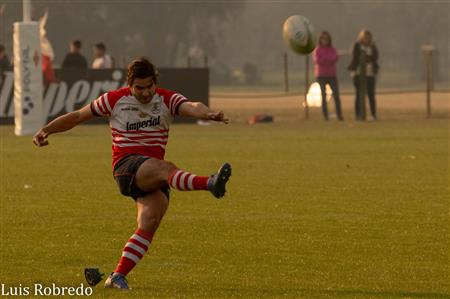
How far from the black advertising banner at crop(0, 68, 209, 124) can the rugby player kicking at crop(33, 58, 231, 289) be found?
2377cm

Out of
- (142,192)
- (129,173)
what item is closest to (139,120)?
(129,173)

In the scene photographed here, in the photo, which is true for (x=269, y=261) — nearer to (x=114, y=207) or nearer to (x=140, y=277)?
(x=140, y=277)

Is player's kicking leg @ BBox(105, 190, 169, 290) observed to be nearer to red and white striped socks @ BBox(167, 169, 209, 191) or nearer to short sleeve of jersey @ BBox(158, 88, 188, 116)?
red and white striped socks @ BBox(167, 169, 209, 191)

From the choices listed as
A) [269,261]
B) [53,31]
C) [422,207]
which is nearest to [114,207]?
[422,207]

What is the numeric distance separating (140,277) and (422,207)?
595 centimetres

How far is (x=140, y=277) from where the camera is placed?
36.5ft

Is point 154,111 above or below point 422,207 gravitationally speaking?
above

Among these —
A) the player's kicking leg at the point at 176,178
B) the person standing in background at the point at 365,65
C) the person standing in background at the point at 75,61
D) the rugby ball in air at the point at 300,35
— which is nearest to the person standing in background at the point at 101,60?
the person standing in background at the point at 75,61

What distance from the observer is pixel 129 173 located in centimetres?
1043

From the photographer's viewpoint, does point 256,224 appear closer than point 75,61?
Yes

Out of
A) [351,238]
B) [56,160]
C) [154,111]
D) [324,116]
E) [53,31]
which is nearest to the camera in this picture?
[154,111]

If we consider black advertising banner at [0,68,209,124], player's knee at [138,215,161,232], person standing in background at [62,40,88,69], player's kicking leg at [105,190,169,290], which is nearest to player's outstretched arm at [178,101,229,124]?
player's kicking leg at [105,190,169,290]

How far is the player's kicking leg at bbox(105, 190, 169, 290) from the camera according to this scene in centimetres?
1046

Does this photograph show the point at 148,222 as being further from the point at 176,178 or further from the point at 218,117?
the point at 218,117
